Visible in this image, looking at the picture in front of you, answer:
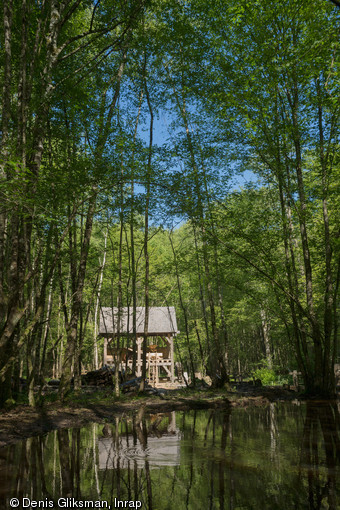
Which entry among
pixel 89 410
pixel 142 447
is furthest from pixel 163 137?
pixel 142 447

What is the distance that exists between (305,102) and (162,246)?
2408 centimetres

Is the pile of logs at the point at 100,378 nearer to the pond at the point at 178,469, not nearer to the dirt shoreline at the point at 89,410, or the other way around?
the dirt shoreline at the point at 89,410

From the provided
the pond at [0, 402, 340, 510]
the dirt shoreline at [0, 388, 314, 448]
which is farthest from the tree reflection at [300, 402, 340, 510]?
the dirt shoreline at [0, 388, 314, 448]

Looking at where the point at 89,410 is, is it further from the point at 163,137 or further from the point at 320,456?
the point at 163,137

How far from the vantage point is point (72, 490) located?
2.33 metres

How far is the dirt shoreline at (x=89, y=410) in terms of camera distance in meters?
4.75

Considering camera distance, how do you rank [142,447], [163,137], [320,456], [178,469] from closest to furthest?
[178,469] < [320,456] < [142,447] < [163,137]

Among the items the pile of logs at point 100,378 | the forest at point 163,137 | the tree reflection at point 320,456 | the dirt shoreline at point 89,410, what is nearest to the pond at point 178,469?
the tree reflection at point 320,456

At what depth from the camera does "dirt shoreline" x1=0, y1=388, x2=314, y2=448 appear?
4.75m

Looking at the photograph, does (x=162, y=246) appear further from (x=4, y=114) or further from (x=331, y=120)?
(x=4, y=114)

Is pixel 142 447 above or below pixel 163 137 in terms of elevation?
below

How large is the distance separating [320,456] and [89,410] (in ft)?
16.9

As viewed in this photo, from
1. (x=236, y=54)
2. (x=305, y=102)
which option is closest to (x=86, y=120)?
(x=236, y=54)

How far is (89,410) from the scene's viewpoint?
6809mm
